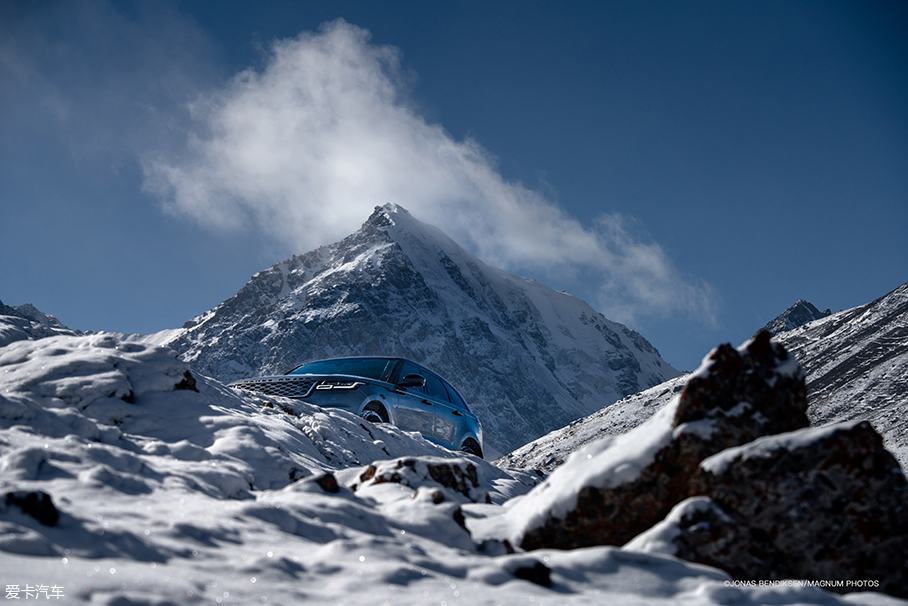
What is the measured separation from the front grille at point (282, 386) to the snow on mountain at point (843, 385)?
26013 mm

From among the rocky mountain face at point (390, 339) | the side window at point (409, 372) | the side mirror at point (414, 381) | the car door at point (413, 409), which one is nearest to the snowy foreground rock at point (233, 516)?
the side mirror at point (414, 381)

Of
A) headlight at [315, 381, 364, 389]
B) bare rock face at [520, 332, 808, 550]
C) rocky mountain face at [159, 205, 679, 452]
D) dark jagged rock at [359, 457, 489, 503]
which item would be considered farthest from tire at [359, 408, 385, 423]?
rocky mountain face at [159, 205, 679, 452]

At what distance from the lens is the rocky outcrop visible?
2.64m

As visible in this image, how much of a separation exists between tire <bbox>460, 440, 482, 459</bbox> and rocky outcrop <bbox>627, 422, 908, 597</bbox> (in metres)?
6.55

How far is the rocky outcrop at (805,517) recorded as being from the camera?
2639mm

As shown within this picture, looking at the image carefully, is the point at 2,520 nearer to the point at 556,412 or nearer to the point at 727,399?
the point at 727,399

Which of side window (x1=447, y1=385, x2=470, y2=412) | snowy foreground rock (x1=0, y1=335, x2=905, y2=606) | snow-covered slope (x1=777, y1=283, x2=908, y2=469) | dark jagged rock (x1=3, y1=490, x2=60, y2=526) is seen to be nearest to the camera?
snowy foreground rock (x1=0, y1=335, x2=905, y2=606)

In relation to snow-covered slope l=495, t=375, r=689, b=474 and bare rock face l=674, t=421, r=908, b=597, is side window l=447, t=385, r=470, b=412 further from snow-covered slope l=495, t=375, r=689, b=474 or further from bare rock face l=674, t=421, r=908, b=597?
snow-covered slope l=495, t=375, r=689, b=474

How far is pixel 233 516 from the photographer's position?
3109mm

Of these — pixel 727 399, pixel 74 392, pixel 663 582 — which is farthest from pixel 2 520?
pixel 727 399

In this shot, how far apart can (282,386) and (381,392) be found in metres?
1.43

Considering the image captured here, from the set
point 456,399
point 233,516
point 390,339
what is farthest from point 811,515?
point 390,339

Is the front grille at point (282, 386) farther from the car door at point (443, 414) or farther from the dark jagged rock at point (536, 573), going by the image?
the dark jagged rock at point (536, 573)

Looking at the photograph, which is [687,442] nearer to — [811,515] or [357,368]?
[811,515]
